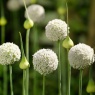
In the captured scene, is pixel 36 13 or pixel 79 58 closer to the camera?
pixel 79 58

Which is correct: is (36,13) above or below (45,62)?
above

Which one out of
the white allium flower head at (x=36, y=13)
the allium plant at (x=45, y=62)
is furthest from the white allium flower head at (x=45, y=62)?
the white allium flower head at (x=36, y=13)

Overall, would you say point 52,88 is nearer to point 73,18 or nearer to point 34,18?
point 34,18

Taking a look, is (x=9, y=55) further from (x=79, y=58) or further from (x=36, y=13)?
(x=36, y=13)

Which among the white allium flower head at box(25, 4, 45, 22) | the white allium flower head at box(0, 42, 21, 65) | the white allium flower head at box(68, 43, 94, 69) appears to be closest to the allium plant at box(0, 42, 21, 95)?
the white allium flower head at box(0, 42, 21, 65)

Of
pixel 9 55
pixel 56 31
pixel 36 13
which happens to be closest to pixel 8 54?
pixel 9 55

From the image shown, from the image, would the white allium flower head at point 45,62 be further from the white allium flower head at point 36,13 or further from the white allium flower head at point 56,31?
the white allium flower head at point 36,13

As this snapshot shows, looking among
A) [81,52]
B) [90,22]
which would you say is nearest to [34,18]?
[81,52]
